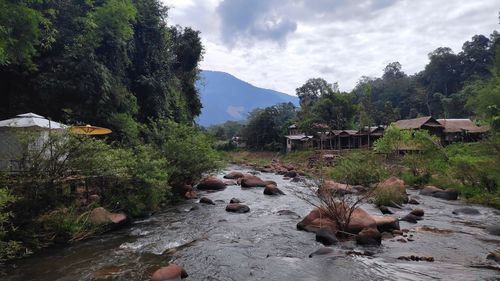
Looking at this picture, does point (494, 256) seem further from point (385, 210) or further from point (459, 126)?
point (459, 126)

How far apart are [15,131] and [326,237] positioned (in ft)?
30.9

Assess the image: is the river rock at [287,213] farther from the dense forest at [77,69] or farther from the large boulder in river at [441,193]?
the large boulder in river at [441,193]

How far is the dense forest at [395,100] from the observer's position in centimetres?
4941

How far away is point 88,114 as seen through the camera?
55.8 feet

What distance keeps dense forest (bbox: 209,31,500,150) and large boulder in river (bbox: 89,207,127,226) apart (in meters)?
38.6

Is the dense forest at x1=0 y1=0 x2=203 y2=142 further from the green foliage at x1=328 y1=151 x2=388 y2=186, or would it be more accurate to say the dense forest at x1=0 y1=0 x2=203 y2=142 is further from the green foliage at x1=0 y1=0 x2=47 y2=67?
the green foliage at x1=328 y1=151 x2=388 y2=186

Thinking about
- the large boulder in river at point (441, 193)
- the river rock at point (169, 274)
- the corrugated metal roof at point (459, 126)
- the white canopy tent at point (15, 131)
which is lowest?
the large boulder in river at point (441, 193)

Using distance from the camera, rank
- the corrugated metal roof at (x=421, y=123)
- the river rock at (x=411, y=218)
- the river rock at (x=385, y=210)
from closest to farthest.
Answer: the river rock at (x=411, y=218)
the river rock at (x=385, y=210)
the corrugated metal roof at (x=421, y=123)

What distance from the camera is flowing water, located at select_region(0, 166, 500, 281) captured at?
776 cm

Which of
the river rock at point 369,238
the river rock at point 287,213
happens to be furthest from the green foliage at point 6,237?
the river rock at point 287,213

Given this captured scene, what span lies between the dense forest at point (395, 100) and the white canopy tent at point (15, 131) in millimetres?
39330

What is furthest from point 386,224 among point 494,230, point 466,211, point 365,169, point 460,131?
point 460,131

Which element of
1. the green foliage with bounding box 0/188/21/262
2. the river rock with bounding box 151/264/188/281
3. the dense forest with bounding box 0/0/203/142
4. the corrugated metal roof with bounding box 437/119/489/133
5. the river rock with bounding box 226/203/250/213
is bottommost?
the river rock with bounding box 226/203/250/213

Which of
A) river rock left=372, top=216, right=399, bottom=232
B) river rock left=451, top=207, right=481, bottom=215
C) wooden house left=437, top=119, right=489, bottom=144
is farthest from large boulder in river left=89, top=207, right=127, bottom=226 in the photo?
wooden house left=437, top=119, right=489, bottom=144
